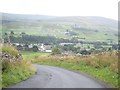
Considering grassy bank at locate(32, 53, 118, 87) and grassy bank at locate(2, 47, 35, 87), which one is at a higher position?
grassy bank at locate(2, 47, 35, 87)

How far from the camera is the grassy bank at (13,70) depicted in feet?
78.9

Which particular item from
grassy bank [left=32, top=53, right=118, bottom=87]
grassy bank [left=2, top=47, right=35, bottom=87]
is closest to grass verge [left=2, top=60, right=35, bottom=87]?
grassy bank [left=2, top=47, right=35, bottom=87]

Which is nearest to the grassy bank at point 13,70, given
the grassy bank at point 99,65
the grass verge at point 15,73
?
the grass verge at point 15,73

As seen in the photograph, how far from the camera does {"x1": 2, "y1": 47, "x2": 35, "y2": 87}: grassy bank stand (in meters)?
24.0

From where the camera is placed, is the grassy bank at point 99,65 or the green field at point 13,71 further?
the grassy bank at point 99,65

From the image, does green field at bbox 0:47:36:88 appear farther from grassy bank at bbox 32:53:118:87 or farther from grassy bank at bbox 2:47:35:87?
grassy bank at bbox 32:53:118:87

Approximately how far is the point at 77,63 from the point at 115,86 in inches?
757

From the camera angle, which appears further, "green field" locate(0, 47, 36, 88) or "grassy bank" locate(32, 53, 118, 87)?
"grassy bank" locate(32, 53, 118, 87)

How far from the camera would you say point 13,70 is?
26.9 metres

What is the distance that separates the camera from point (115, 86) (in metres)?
22.9

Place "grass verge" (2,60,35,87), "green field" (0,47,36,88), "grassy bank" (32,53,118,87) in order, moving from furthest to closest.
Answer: "grassy bank" (32,53,118,87)
"green field" (0,47,36,88)
"grass verge" (2,60,35,87)

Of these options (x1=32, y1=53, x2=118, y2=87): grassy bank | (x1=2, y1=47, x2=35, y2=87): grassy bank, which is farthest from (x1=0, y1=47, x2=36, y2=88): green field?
(x1=32, y1=53, x2=118, y2=87): grassy bank

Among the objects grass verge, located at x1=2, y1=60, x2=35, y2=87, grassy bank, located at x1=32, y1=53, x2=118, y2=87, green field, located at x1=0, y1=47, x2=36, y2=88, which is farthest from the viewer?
grassy bank, located at x1=32, y1=53, x2=118, y2=87

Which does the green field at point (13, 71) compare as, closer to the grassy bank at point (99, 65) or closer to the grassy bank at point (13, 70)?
the grassy bank at point (13, 70)
